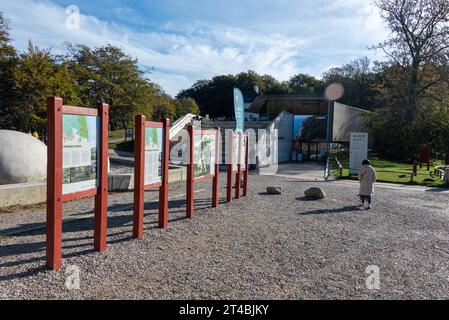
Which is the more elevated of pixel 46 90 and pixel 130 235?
pixel 46 90

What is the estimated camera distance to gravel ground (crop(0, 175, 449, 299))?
4652mm

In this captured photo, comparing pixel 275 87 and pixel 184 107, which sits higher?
pixel 275 87

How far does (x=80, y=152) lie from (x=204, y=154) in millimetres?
4541

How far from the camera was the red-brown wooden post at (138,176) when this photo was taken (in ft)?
22.3

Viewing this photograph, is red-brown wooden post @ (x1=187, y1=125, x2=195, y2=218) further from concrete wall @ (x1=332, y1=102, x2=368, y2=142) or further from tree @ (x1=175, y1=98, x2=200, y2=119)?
tree @ (x1=175, y1=98, x2=200, y2=119)

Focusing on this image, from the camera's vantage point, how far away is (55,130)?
498cm

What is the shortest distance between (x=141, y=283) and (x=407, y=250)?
4822mm

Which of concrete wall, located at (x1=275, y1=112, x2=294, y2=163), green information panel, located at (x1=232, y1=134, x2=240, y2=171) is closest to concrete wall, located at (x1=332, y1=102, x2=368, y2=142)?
concrete wall, located at (x1=275, y1=112, x2=294, y2=163)

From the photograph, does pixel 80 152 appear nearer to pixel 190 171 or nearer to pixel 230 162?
pixel 190 171

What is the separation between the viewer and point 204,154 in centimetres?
982

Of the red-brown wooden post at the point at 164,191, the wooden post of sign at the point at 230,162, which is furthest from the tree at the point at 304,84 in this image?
the red-brown wooden post at the point at 164,191

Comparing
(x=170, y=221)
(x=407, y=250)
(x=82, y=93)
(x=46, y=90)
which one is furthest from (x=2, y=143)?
(x=82, y=93)

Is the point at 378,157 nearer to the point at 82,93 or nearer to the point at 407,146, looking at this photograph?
the point at 407,146

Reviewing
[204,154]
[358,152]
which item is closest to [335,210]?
[204,154]
